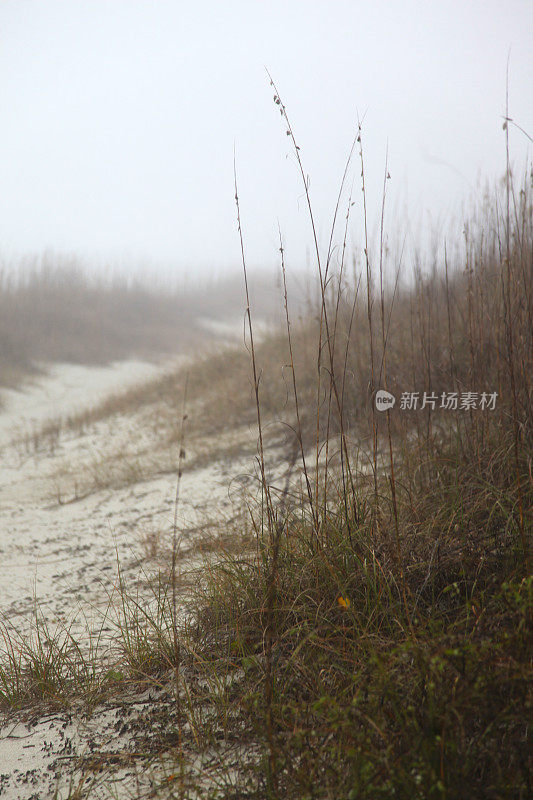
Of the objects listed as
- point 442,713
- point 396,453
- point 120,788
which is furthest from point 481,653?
point 396,453

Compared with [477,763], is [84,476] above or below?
below

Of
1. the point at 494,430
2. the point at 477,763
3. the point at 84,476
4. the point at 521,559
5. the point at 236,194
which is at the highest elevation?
the point at 236,194

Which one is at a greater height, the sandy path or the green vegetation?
the green vegetation

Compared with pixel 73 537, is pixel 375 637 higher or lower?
higher

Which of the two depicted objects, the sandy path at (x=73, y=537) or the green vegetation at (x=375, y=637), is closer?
the green vegetation at (x=375, y=637)

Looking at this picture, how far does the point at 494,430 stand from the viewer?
7.02 ft

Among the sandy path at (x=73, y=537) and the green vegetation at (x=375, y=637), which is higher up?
the green vegetation at (x=375, y=637)

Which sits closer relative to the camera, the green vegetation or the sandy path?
the green vegetation

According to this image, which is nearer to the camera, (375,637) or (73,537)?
(375,637)

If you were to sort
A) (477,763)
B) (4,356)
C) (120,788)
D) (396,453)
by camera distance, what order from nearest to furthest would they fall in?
(477,763)
(120,788)
(396,453)
(4,356)

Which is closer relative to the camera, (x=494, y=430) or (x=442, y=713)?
(x=442, y=713)

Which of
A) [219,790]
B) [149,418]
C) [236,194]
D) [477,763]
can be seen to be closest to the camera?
[477,763]

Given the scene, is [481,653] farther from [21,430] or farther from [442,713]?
[21,430]

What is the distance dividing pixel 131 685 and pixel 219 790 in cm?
52
